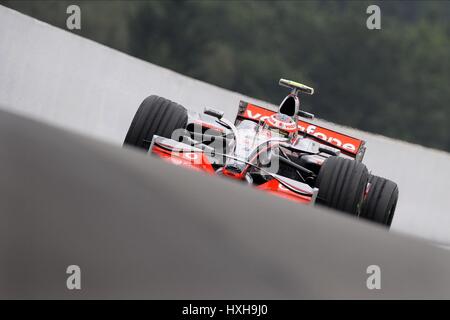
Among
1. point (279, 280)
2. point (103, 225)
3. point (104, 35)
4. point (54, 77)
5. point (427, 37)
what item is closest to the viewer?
point (279, 280)

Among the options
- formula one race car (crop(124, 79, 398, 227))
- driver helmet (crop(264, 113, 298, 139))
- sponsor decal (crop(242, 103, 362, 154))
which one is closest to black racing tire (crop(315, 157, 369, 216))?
formula one race car (crop(124, 79, 398, 227))

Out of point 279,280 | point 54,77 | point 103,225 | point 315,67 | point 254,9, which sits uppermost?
point 254,9

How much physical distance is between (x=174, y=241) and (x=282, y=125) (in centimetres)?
702

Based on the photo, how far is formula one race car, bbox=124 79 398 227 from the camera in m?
8.65

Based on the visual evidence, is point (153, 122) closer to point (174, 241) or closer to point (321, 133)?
point (321, 133)

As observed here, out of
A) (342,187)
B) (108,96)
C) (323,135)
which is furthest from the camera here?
(108,96)

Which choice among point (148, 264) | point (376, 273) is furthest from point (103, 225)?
point (376, 273)

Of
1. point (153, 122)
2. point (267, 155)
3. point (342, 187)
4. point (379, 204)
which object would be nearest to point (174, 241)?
point (342, 187)

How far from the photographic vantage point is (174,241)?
3375mm

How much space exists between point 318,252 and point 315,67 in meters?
48.0

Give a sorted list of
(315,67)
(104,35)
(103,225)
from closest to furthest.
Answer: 1. (103,225)
2. (104,35)
3. (315,67)

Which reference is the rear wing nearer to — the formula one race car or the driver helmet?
the formula one race car

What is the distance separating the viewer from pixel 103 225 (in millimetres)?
3461

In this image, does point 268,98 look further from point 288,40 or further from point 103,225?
point 103,225
